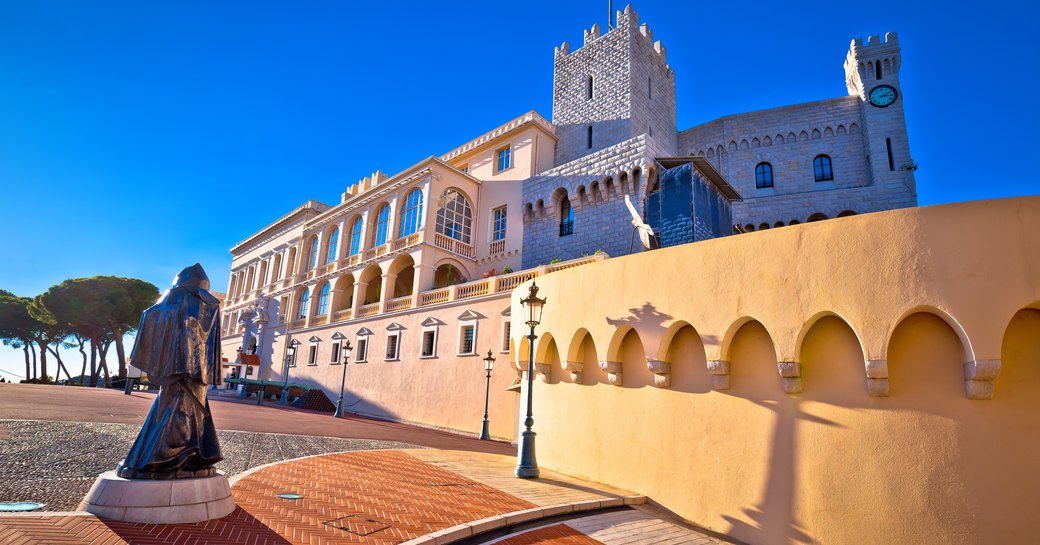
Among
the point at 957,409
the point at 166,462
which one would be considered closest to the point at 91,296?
the point at 166,462

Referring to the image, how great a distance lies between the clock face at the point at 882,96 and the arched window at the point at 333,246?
34.1m

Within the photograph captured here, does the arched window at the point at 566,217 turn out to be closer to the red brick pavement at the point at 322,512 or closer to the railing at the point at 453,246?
the railing at the point at 453,246

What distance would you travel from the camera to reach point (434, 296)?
24.8 m

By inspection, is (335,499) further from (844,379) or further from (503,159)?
(503,159)

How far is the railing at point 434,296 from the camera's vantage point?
2403 centimetres

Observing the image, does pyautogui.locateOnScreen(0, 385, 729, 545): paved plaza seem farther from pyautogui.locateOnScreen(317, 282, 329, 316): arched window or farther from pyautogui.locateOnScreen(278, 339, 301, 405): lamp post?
pyautogui.locateOnScreen(317, 282, 329, 316): arched window

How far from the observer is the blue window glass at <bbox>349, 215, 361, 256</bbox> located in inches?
1288

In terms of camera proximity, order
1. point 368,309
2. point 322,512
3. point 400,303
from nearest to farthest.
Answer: point 322,512, point 400,303, point 368,309

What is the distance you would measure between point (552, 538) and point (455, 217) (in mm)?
23225

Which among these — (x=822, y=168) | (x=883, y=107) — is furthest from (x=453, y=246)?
(x=883, y=107)

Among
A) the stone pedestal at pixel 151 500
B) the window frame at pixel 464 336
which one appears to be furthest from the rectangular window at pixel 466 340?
the stone pedestal at pixel 151 500

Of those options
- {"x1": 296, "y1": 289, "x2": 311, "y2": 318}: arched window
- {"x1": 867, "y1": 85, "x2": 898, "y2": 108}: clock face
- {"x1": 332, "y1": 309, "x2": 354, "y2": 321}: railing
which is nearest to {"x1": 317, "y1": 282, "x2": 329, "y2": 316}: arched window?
{"x1": 296, "y1": 289, "x2": 311, "y2": 318}: arched window

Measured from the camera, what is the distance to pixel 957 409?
5.96 m

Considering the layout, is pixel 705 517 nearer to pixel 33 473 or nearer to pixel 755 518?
pixel 755 518
